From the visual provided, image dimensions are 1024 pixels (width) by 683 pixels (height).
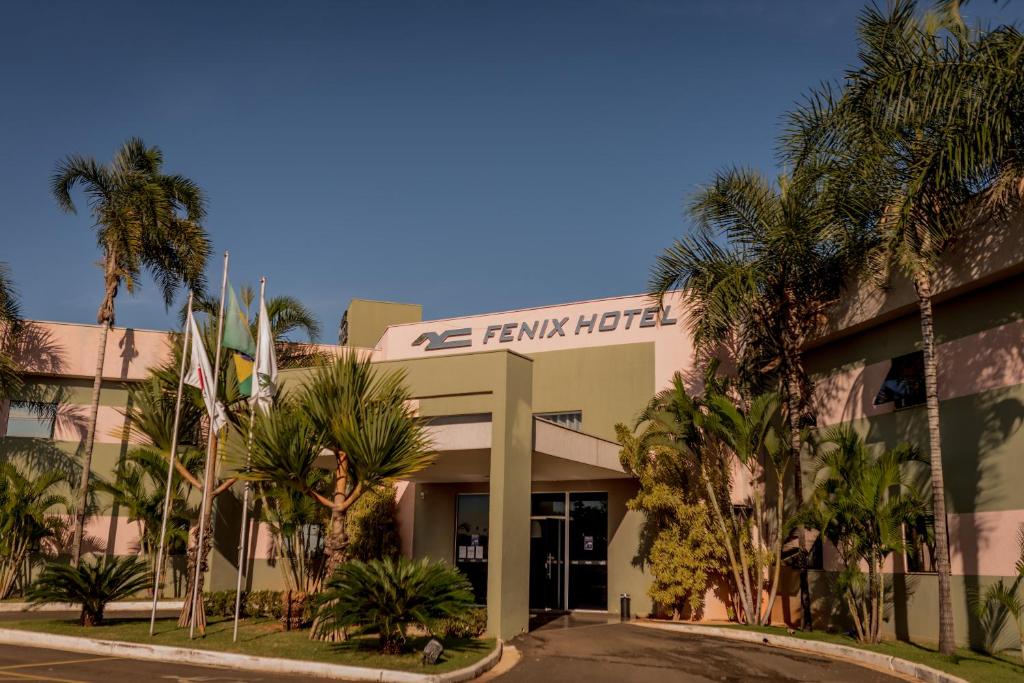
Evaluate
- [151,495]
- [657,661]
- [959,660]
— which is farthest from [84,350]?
Answer: [959,660]

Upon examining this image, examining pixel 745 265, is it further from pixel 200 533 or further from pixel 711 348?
pixel 200 533

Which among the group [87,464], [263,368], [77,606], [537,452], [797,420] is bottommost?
[77,606]

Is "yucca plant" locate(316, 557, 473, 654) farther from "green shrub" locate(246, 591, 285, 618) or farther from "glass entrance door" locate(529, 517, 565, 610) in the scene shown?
"glass entrance door" locate(529, 517, 565, 610)

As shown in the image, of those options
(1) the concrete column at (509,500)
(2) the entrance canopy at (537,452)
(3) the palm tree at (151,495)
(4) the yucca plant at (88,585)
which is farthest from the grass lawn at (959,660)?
(3) the palm tree at (151,495)

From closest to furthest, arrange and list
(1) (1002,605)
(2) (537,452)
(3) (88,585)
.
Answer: (1) (1002,605) → (3) (88,585) → (2) (537,452)

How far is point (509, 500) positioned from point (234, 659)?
5.74 metres

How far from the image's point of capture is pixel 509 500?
16750mm

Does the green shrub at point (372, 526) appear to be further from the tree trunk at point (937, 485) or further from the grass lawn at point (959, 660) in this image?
the tree trunk at point (937, 485)

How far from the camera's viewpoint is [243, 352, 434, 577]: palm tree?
1480 cm

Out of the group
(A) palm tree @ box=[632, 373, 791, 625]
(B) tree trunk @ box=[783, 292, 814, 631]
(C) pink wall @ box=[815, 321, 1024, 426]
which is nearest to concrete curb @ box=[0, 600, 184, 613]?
(A) palm tree @ box=[632, 373, 791, 625]

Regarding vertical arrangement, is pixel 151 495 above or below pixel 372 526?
above

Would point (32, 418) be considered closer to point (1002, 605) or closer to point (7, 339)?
point (7, 339)

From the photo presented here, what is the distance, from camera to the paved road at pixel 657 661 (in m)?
12.9

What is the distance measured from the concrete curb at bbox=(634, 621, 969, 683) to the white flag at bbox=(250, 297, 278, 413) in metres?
9.58
